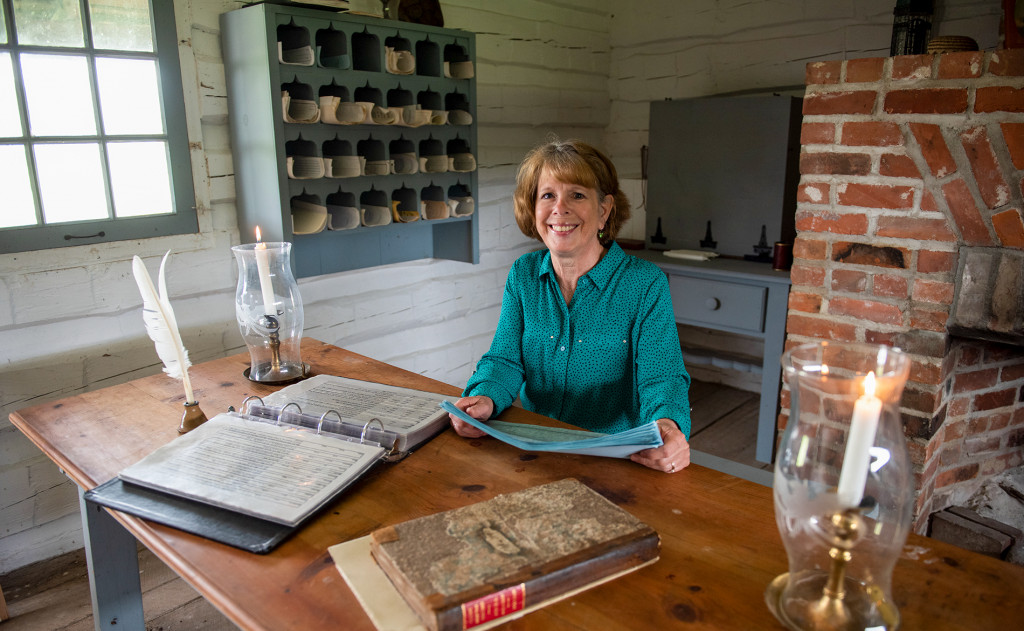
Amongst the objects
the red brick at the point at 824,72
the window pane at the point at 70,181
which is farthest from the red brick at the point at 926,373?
the window pane at the point at 70,181

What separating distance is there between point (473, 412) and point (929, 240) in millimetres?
1496

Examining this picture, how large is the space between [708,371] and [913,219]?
1776 mm

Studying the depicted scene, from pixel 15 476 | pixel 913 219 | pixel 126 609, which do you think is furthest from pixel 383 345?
pixel 913 219

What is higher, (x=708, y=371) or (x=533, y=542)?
(x=533, y=542)

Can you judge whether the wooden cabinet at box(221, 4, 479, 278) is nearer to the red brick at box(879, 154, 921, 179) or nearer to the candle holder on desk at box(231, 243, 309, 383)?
the candle holder on desk at box(231, 243, 309, 383)

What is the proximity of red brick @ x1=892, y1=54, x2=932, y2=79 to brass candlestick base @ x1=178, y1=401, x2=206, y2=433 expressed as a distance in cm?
204

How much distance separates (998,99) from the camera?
1.78 meters

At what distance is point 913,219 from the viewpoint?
1.99 metres

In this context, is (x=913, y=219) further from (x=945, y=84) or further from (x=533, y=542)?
(x=533, y=542)

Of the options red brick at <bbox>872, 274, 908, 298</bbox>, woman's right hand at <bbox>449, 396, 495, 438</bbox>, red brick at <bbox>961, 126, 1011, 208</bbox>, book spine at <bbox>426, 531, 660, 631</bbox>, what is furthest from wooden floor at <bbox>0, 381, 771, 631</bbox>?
red brick at <bbox>961, 126, 1011, 208</bbox>

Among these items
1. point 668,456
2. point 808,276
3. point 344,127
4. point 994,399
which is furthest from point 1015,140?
Answer: point 344,127

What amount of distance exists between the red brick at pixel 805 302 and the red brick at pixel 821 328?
26 mm

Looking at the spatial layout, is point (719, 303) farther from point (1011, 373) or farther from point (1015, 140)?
point (1015, 140)

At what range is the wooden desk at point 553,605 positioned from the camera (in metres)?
0.81
